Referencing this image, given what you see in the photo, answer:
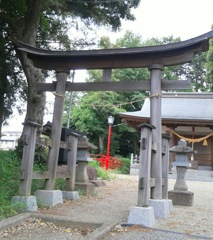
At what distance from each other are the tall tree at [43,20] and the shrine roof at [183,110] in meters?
8.38

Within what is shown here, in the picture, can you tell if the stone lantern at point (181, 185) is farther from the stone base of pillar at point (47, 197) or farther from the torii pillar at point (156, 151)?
the stone base of pillar at point (47, 197)

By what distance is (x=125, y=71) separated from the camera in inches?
1170

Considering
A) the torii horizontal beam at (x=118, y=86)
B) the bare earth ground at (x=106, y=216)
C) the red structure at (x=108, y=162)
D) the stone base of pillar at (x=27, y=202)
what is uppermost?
the torii horizontal beam at (x=118, y=86)

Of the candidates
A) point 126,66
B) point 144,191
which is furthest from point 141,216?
point 126,66

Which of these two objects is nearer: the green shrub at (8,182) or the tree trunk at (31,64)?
the green shrub at (8,182)

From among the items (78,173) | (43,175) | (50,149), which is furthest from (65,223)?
(78,173)

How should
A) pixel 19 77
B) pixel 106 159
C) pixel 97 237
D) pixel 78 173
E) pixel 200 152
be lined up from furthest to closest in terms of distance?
pixel 200 152
pixel 106 159
pixel 19 77
pixel 78 173
pixel 97 237

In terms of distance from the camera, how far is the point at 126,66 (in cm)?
655

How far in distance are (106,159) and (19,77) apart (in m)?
8.93

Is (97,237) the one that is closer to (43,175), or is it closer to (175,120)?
(43,175)

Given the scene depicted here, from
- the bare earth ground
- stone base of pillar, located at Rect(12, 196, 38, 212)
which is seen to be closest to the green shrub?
stone base of pillar, located at Rect(12, 196, 38, 212)

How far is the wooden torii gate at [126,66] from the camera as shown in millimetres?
5988

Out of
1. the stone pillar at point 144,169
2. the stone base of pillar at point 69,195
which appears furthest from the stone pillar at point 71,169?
the stone pillar at point 144,169

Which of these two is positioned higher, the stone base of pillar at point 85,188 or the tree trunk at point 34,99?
the tree trunk at point 34,99
